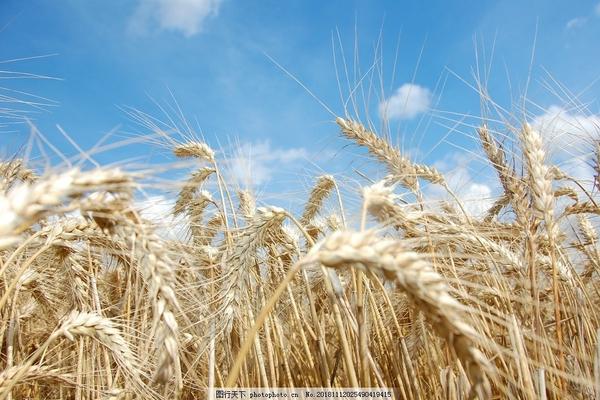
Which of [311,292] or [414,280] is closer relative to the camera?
[414,280]

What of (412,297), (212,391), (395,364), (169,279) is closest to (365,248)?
(412,297)

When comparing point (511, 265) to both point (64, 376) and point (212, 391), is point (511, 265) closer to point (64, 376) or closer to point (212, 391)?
point (212, 391)

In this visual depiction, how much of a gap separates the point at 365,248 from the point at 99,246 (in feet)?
6.38

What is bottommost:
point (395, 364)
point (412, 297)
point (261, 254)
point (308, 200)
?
point (395, 364)

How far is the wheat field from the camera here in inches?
44.1

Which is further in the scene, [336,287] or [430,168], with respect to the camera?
[430,168]

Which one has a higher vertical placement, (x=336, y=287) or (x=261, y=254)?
(x=261, y=254)

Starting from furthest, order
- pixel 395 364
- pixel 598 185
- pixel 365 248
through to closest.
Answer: pixel 598 185, pixel 395 364, pixel 365 248

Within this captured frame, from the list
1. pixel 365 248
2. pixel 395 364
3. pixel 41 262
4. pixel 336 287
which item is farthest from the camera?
pixel 41 262

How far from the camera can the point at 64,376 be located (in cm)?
228

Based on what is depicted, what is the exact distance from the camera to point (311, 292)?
8.31 feet

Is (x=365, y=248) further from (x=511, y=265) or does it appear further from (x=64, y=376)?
(x=64, y=376)

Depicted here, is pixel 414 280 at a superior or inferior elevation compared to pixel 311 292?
inferior

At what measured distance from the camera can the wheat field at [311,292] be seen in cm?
112
